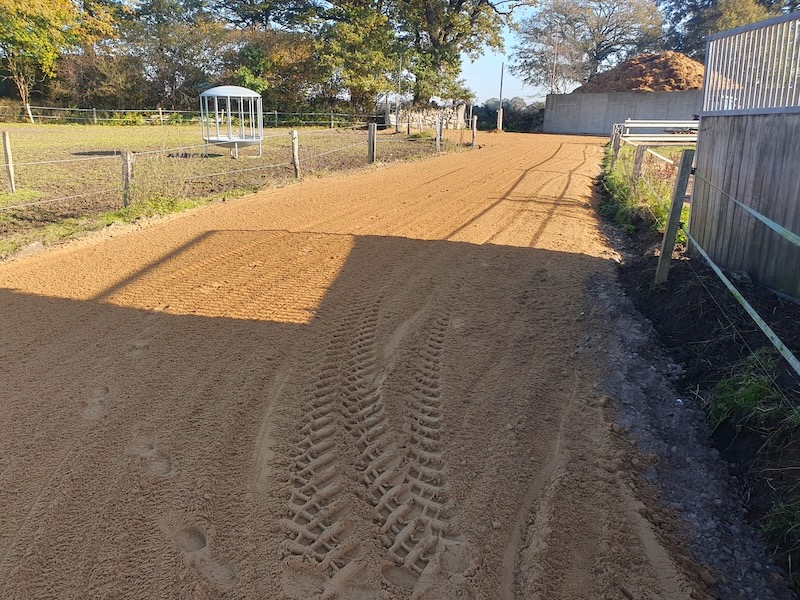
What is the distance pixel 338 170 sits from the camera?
1583 cm

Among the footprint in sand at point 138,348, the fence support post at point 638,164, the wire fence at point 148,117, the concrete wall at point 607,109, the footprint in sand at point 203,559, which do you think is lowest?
the footprint in sand at point 203,559

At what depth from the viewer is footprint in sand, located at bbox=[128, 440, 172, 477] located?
3.20 metres

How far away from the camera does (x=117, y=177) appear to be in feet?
43.8

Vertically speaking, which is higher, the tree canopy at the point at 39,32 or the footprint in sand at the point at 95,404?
the tree canopy at the point at 39,32

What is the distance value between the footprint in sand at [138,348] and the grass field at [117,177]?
3.65 meters

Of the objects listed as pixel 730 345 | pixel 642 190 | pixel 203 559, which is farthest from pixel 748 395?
pixel 642 190

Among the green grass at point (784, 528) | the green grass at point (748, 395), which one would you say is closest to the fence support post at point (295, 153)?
the green grass at point (748, 395)

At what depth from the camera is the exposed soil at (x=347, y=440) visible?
2617mm

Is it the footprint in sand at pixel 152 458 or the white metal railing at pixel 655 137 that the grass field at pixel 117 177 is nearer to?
the footprint in sand at pixel 152 458

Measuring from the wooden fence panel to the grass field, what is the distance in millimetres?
7882

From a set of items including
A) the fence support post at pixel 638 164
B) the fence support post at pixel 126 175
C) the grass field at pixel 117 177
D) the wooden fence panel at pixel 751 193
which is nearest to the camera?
the wooden fence panel at pixel 751 193

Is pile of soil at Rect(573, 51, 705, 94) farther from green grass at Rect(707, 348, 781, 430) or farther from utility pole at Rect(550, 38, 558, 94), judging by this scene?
green grass at Rect(707, 348, 781, 430)

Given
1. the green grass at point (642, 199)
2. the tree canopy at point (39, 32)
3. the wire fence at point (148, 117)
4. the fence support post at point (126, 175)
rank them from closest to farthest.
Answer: the green grass at point (642, 199), the fence support post at point (126, 175), the wire fence at point (148, 117), the tree canopy at point (39, 32)

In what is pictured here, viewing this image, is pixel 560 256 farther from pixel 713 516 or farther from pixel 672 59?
pixel 672 59
